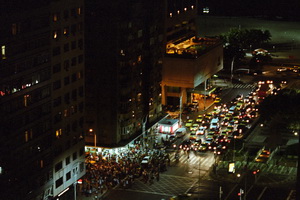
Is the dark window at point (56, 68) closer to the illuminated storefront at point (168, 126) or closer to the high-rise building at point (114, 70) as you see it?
the high-rise building at point (114, 70)

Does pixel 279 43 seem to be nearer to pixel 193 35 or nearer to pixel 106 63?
pixel 193 35

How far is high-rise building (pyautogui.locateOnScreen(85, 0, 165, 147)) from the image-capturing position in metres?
96.6

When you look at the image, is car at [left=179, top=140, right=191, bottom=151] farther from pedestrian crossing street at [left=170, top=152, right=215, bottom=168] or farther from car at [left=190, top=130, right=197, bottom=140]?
car at [left=190, top=130, right=197, bottom=140]

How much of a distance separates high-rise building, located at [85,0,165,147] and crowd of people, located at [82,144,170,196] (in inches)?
189

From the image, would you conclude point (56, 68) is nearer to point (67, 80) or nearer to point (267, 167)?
point (67, 80)

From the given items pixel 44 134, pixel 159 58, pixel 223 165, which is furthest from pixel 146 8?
pixel 44 134

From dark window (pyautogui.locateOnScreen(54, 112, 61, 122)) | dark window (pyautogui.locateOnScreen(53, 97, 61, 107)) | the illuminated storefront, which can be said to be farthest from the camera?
the illuminated storefront

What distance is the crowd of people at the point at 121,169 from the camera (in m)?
84.8

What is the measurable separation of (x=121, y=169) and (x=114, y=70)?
630 inches

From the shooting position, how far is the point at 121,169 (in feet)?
290

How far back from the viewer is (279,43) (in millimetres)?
196750

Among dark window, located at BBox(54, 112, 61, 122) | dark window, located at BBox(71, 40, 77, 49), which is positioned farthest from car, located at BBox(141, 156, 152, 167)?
dark window, located at BBox(71, 40, 77, 49)

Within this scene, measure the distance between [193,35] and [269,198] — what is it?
6587 cm

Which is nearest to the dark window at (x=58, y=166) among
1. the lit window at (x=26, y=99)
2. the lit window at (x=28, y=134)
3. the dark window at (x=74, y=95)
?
the lit window at (x=28, y=134)
